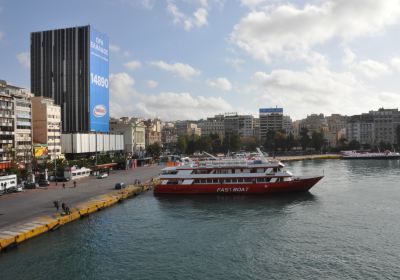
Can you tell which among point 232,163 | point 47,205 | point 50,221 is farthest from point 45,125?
point 50,221

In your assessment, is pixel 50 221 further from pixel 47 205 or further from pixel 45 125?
pixel 45 125

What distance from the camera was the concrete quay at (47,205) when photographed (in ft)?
146

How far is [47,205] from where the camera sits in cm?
5969

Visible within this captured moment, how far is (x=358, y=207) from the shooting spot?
202 ft

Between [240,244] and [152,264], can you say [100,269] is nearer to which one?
[152,264]

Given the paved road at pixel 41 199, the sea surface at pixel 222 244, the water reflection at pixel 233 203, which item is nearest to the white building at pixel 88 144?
the paved road at pixel 41 199

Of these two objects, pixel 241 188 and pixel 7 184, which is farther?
pixel 241 188

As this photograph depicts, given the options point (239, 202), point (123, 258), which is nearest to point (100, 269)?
point (123, 258)

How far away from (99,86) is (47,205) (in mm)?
115561

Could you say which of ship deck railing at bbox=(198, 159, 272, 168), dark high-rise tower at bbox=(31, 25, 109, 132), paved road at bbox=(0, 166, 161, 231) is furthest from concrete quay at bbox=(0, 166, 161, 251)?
dark high-rise tower at bbox=(31, 25, 109, 132)

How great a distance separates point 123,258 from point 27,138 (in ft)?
294

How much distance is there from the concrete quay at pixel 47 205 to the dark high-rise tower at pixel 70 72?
80.1 meters

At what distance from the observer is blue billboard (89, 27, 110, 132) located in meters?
164

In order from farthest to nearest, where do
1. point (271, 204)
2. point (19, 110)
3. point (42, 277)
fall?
point (19, 110)
point (271, 204)
point (42, 277)
